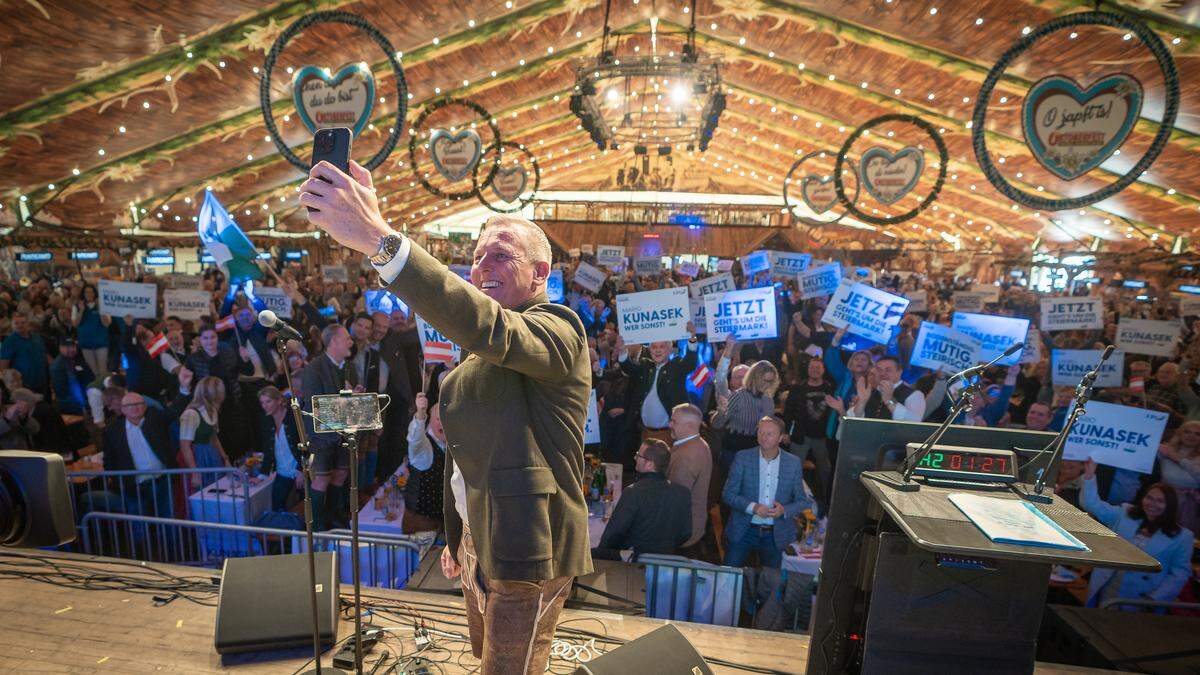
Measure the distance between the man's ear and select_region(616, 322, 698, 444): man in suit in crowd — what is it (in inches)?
158

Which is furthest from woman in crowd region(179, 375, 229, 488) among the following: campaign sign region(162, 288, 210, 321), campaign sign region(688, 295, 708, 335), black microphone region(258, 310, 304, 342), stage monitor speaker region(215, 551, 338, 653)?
campaign sign region(688, 295, 708, 335)

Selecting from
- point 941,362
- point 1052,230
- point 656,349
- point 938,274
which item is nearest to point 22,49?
point 656,349

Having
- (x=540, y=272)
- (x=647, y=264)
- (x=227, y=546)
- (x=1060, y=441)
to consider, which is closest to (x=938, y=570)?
(x=1060, y=441)

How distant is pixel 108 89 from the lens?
8242 millimetres

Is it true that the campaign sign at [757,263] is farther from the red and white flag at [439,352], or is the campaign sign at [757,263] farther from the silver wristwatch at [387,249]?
the silver wristwatch at [387,249]

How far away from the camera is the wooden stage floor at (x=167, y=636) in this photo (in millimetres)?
2600

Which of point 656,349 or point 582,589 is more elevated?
point 656,349

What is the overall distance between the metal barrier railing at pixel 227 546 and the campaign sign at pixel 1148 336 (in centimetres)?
710

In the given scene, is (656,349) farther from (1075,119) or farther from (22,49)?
(22,49)

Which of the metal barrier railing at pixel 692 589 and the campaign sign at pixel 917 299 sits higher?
the campaign sign at pixel 917 299

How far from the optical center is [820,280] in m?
7.06

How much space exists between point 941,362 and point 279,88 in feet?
34.2

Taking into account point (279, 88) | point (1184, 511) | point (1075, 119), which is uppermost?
point (279, 88)

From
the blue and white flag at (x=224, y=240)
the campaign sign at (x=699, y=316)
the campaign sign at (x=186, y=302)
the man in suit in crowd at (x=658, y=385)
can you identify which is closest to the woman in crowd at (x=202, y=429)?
the campaign sign at (x=186, y=302)
